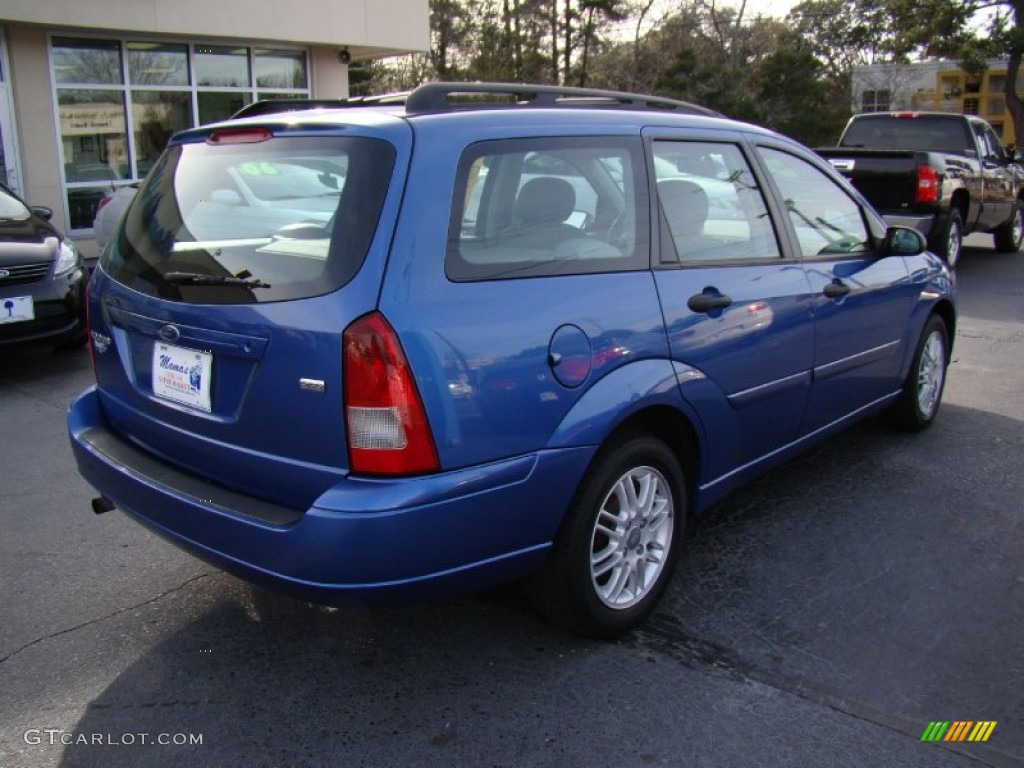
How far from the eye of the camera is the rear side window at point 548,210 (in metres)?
2.70

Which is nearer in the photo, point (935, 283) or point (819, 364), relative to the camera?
point (819, 364)

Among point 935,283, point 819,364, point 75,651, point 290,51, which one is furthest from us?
point 290,51

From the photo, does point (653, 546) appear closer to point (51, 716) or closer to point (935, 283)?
point (51, 716)

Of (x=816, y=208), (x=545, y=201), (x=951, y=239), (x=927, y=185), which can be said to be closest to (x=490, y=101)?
(x=545, y=201)

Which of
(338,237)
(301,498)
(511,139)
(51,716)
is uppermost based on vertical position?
(511,139)

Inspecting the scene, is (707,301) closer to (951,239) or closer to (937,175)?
(937,175)

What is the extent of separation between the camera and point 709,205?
3547mm

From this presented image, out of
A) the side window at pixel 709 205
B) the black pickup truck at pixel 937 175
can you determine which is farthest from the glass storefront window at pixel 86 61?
the side window at pixel 709 205

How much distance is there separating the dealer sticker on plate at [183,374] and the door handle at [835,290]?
2543 millimetres

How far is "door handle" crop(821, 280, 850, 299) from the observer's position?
3973 millimetres

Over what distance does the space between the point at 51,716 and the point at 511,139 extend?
2.18 meters

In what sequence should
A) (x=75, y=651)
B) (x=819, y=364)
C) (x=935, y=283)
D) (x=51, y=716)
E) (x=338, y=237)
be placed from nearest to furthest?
(x=338, y=237)
(x=51, y=716)
(x=75, y=651)
(x=819, y=364)
(x=935, y=283)

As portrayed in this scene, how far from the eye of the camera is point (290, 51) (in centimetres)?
1614

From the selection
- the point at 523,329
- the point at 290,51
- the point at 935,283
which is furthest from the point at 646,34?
the point at 523,329
